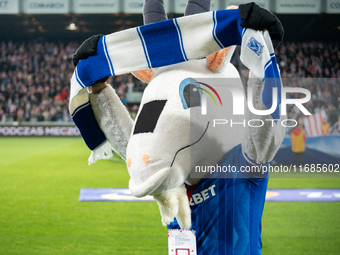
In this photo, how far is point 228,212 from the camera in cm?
119

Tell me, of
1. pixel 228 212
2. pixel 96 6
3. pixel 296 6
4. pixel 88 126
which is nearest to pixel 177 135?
pixel 228 212

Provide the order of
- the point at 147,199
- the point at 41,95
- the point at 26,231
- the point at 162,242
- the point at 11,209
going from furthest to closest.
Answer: the point at 41,95 < the point at 147,199 < the point at 11,209 < the point at 26,231 < the point at 162,242

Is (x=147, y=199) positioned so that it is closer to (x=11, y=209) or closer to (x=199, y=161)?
(x=11, y=209)

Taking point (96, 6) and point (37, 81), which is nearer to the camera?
point (96, 6)

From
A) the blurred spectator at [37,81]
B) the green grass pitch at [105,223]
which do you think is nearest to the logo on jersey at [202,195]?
the green grass pitch at [105,223]

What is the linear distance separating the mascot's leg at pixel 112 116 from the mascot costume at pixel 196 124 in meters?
0.07

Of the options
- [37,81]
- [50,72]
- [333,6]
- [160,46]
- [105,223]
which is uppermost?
[333,6]

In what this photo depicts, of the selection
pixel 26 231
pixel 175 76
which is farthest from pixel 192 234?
pixel 26 231

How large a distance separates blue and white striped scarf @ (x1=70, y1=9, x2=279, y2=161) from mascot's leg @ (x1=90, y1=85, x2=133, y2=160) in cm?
5

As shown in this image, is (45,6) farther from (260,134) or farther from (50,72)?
(260,134)

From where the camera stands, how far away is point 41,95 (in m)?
16.4

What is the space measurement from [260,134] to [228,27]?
1.05 ft

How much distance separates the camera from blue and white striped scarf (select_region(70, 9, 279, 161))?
1023 millimetres

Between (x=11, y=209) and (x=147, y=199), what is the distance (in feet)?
4.99
